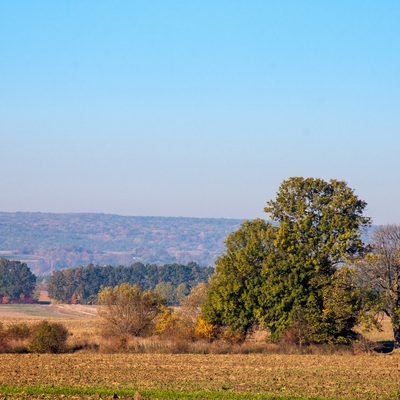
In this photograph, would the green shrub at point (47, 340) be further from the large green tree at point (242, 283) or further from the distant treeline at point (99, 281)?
the distant treeline at point (99, 281)

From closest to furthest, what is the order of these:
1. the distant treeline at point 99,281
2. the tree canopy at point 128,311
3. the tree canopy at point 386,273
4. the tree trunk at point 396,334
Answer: the tree canopy at point 386,273 < the tree trunk at point 396,334 < the tree canopy at point 128,311 < the distant treeline at point 99,281

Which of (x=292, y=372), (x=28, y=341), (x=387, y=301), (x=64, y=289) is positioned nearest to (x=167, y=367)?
(x=292, y=372)

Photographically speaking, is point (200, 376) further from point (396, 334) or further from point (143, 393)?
point (396, 334)

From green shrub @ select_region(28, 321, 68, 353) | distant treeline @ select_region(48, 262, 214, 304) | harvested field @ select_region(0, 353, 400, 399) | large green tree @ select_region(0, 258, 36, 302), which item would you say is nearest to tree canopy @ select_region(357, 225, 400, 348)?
harvested field @ select_region(0, 353, 400, 399)

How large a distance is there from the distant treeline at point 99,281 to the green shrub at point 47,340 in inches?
4237

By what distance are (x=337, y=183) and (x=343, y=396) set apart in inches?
1052

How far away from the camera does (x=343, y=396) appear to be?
1128 inches

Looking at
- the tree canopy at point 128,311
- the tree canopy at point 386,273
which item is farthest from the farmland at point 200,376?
the tree canopy at point 128,311

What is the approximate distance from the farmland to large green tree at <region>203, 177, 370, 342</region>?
370 centimetres

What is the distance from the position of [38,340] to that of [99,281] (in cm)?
13799

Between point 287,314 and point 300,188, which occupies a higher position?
point 300,188

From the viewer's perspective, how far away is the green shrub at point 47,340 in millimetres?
48344

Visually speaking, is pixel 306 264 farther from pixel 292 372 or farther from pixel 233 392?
pixel 233 392

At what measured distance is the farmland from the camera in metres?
→ 28.8
